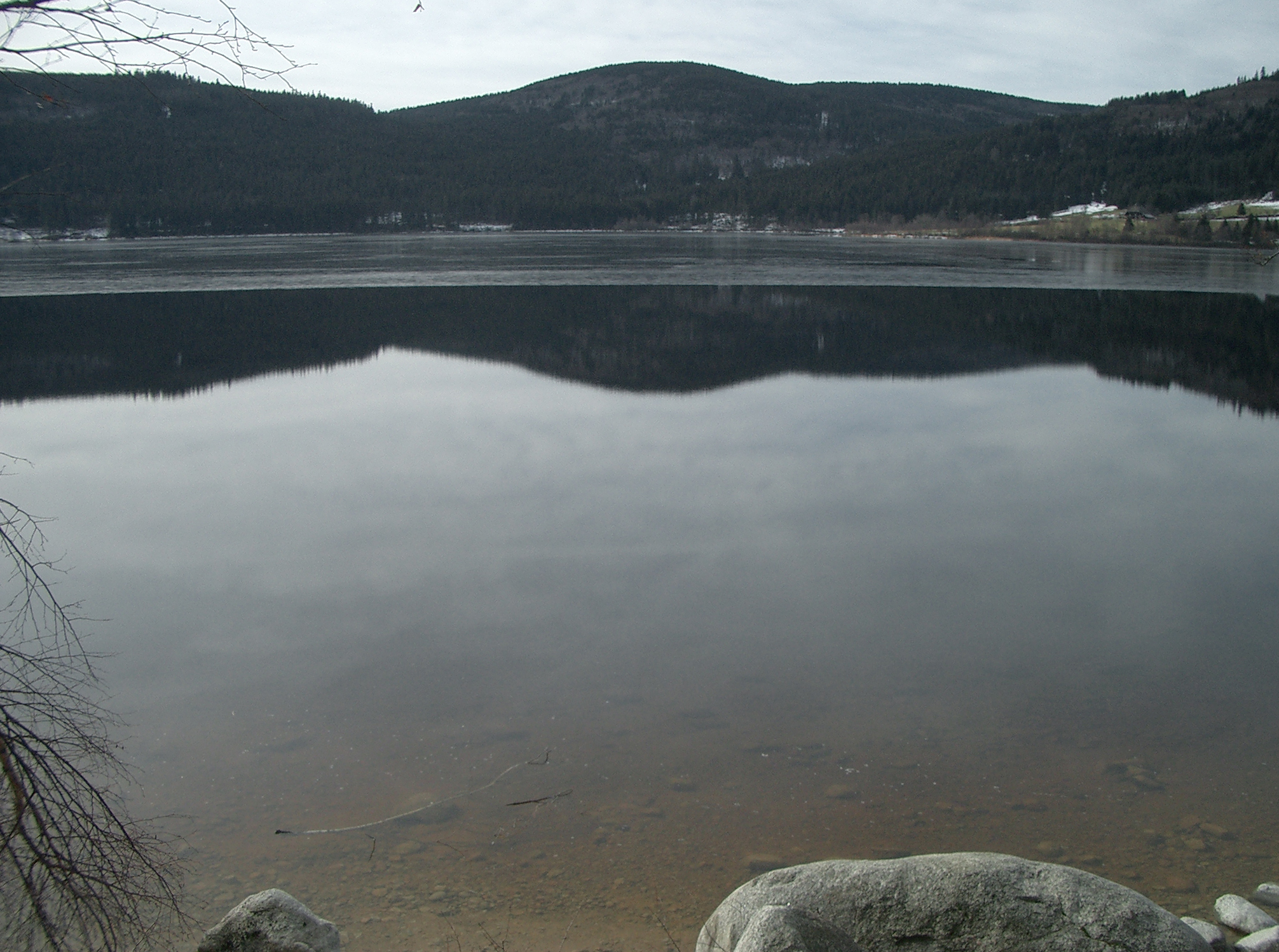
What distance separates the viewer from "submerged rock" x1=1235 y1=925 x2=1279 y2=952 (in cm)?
388

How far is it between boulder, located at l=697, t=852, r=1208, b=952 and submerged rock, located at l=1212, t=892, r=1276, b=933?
886 millimetres

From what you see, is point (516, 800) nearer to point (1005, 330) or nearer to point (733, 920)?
point (733, 920)

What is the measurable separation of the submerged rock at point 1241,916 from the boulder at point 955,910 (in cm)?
89

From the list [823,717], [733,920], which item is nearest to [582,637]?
[823,717]

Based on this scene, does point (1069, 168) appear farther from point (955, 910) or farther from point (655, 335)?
point (955, 910)

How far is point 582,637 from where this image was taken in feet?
23.5

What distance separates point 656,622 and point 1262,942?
4303 mm

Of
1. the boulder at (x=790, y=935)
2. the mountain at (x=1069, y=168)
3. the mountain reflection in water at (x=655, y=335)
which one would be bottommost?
the boulder at (x=790, y=935)

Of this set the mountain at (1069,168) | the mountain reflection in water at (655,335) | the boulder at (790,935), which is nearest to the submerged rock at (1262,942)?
the boulder at (790,935)

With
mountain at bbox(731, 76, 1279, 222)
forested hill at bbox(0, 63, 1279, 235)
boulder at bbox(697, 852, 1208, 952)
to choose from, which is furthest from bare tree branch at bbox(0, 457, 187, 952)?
mountain at bbox(731, 76, 1279, 222)

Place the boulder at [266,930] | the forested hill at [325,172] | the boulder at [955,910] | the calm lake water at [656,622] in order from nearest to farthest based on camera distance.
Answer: the boulder at [955,910] < the boulder at [266,930] < the calm lake water at [656,622] < the forested hill at [325,172]

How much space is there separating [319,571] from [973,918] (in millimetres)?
6486

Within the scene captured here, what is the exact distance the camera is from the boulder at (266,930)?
3.68m

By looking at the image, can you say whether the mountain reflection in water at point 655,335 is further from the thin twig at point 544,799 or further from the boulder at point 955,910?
the boulder at point 955,910
